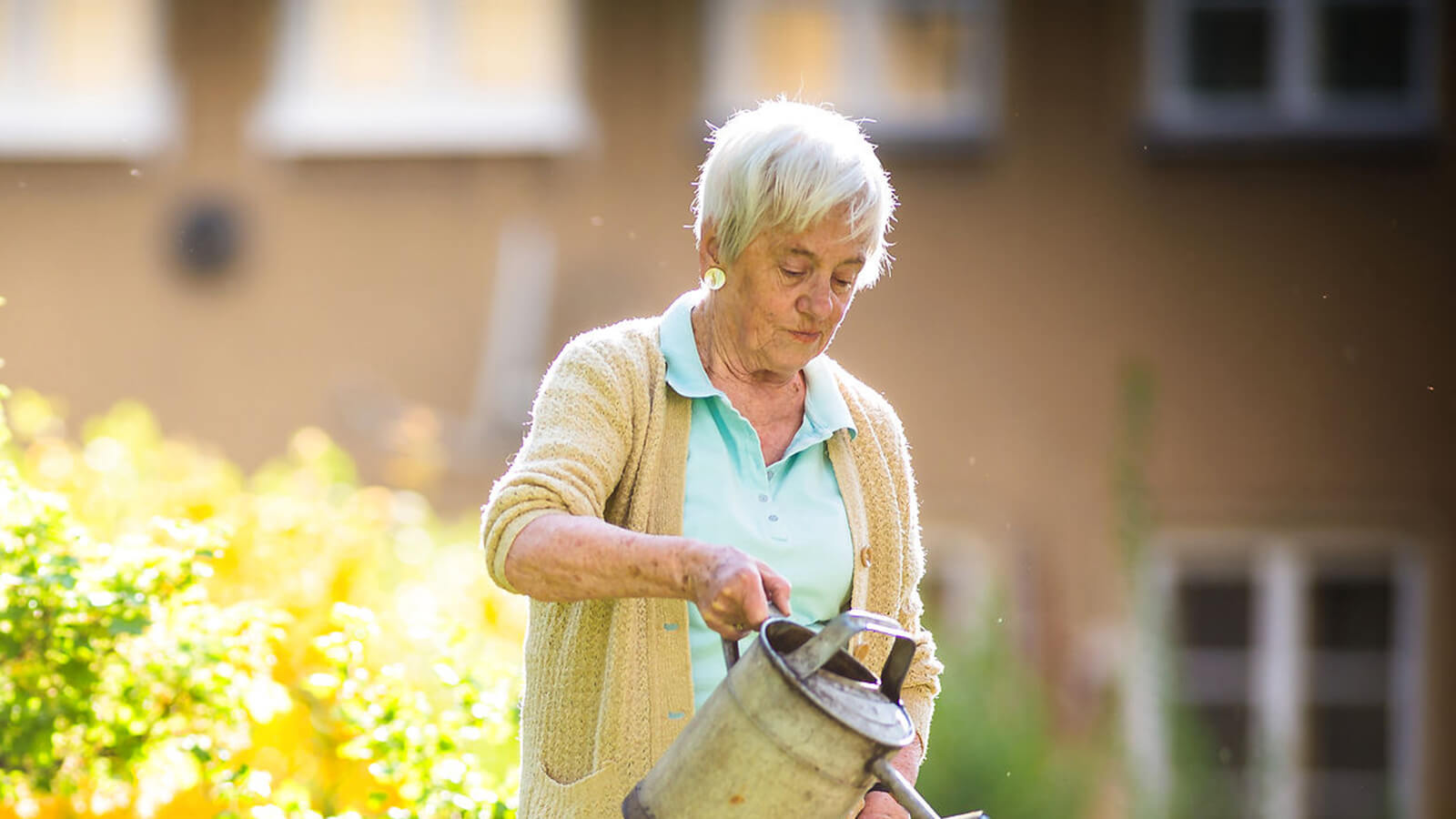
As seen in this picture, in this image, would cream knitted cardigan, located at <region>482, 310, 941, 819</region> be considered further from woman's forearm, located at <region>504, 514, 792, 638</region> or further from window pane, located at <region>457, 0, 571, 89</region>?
window pane, located at <region>457, 0, 571, 89</region>

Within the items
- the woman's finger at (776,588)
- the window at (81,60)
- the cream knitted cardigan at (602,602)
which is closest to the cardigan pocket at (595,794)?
the cream knitted cardigan at (602,602)

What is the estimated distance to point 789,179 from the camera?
2.20 metres

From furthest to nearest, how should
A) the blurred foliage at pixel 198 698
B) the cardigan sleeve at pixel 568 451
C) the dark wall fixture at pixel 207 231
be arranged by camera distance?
the dark wall fixture at pixel 207 231 → the blurred foliage at pixel 198 698 → the cardigan sleeve at pixel 568 451

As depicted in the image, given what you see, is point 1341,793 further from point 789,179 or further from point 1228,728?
point 789,179

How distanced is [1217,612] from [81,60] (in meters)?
5.91

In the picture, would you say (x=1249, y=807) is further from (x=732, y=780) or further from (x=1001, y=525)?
(x=732, y=780)

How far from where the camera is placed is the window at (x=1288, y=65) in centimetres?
803

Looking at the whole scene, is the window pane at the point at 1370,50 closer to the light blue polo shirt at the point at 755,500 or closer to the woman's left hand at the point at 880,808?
the light blue polo shirt at the point at 755,500

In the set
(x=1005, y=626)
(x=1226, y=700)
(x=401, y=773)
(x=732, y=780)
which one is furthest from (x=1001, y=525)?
(x=732, y=780)

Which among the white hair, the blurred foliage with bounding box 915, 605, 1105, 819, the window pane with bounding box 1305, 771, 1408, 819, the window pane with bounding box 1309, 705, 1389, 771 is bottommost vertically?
the window pane with bounding box 1305, 771, 1408, 819

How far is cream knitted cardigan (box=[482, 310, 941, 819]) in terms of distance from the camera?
2119 mm

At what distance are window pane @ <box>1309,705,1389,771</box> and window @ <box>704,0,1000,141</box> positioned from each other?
3.19m

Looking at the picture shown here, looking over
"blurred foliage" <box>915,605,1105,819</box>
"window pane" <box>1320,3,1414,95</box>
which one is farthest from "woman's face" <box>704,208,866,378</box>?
"window pane" <box>1320,3,1414,95</box>

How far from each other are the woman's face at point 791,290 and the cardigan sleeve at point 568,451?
18 centimetres
